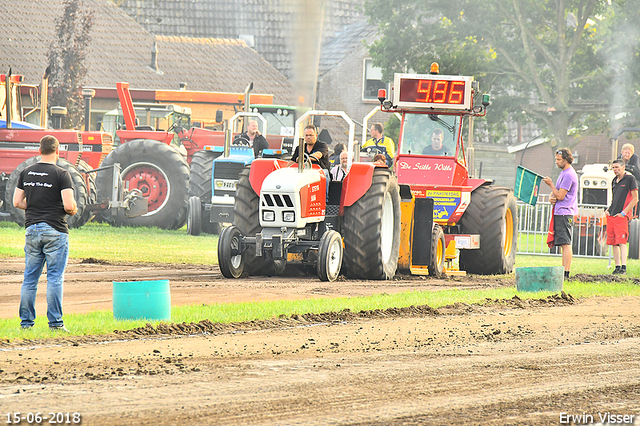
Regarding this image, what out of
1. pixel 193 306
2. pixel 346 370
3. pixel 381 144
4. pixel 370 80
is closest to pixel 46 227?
pixel 193 306

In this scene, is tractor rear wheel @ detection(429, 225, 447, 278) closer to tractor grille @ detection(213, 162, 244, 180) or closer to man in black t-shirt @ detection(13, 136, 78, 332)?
tractor grille @ detection(213, 162, 244, 180)

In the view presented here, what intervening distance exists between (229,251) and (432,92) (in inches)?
175

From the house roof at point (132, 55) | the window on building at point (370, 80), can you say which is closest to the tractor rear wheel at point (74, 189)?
the house roof at point (132, 55)

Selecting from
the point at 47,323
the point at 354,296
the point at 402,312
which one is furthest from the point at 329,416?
the point at 354,296

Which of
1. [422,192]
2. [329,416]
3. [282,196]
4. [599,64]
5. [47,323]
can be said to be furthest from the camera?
[599,64]

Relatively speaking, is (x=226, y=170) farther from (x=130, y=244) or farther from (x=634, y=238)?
(x=634, y=238)

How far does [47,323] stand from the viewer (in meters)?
8.61

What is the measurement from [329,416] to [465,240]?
30.9 ft

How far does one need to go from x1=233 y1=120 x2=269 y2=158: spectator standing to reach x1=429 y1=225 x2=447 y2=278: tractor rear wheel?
4.58 metres

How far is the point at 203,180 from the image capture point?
827 inches

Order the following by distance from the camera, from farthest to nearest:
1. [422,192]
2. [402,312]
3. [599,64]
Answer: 1. [599,64]
2. [422,192]
3. [402,312]

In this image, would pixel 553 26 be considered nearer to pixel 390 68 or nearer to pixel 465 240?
pixel 390 68

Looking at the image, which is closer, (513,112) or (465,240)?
(465,240)

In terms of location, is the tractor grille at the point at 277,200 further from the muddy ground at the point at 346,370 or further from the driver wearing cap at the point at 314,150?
the muddy ground at the point at 346,370
